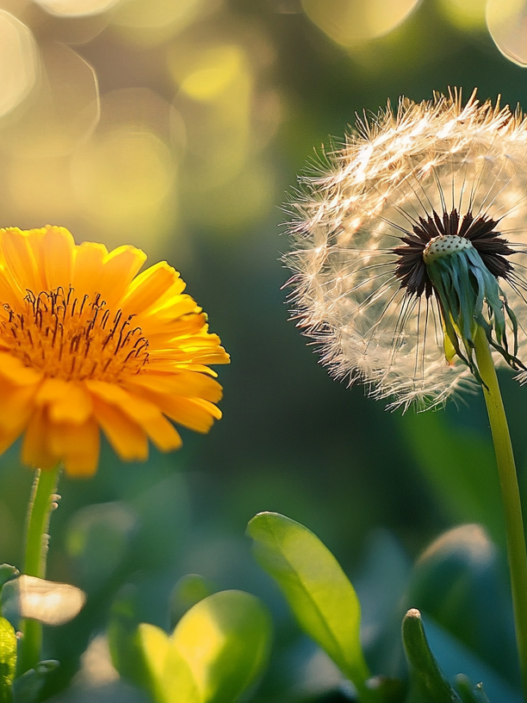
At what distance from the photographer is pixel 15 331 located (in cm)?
37

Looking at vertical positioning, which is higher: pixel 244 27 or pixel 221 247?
pixel 244 27

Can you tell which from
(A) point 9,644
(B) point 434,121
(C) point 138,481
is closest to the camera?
(A) point 9,644

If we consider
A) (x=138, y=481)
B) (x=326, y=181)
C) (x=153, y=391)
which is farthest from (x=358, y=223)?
(x=138, y=481)

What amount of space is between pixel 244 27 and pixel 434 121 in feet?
1.65

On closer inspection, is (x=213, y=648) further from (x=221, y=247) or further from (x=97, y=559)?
(x=221, y=247)

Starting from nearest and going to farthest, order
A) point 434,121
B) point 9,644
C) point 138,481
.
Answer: point 9,644 < point 434,121 < point 138,481

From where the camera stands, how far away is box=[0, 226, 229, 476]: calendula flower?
30 centimetres

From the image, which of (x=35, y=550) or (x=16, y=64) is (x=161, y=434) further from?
(x=16, y=64)

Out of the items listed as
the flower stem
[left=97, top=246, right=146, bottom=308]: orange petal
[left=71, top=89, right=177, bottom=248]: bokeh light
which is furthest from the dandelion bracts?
[left=71, top=89, right=177, bottom=248]: bokeh light

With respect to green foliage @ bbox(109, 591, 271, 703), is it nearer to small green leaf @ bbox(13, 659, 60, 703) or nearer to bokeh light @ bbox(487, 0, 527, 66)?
small green leaf @ bbox(13, 659, 60, 703)

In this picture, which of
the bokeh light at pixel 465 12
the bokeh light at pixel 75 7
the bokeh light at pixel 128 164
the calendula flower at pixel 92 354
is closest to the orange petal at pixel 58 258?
the calendula flower at pixel 92 354

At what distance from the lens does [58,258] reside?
0.41m

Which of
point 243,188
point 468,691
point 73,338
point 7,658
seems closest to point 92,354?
point 73,338

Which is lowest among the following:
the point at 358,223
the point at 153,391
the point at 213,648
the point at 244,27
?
the point at 213,648
